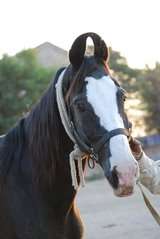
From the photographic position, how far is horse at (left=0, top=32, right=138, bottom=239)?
10.7 ft

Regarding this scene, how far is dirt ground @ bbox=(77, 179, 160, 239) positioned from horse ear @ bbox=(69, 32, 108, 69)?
4679 mm

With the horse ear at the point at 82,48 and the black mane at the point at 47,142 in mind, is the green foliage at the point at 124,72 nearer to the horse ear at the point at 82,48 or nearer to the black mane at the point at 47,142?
the black mane at the point at 47,142

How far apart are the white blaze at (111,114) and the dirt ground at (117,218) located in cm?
477

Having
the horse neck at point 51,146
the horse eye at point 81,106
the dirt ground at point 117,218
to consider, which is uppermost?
the horse eye at point 81,106

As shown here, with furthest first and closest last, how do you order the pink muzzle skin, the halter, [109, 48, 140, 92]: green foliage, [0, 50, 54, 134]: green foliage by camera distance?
[109, 48, 140, 92]: green foliage, [0, 50, 54, 134]: green foliage, the halter, the pink muzzle skin

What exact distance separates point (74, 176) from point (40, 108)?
1.83 feet

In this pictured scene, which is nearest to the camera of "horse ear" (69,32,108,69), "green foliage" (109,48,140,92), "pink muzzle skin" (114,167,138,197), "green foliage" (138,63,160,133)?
"pink muzzle skin" (114,167,138,197)

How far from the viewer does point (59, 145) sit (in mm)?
3643

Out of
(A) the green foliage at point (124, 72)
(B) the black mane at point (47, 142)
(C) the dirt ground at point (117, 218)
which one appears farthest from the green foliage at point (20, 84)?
(B) the black mane at point (47, 142)

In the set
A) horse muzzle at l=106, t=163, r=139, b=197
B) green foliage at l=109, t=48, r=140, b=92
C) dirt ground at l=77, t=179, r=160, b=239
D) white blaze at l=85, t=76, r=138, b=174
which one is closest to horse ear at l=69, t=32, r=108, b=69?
white blaze at l=85, t=76, r=138, b=174

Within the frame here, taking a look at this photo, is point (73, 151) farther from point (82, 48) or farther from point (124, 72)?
point (124, 72)

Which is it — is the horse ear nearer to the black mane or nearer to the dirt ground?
the black mane

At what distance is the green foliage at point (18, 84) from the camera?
1155 inches

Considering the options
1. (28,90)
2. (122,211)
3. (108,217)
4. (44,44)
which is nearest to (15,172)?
(108,217)
